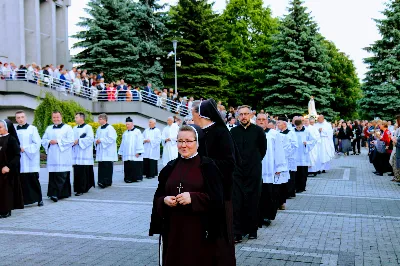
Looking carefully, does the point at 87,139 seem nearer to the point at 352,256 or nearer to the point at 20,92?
the point at 352,256

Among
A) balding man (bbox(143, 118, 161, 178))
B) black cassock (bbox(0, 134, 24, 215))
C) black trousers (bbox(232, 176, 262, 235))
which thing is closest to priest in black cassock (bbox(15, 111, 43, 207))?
black cassock (bbox(0, 134, 24, 215))

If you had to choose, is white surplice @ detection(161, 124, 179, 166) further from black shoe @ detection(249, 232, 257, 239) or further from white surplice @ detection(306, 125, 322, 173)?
black shoe @ detection(249, 232, 257, 239)

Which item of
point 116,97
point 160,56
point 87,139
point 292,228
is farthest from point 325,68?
point 292,228

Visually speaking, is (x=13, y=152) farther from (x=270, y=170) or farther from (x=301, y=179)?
(x=301, y=179)

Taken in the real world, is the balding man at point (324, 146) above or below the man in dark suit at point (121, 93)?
below

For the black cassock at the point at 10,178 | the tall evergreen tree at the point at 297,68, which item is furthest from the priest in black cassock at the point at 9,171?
the tall evergreen tree at the point at 297,68

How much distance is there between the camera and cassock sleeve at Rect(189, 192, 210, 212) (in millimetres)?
4461

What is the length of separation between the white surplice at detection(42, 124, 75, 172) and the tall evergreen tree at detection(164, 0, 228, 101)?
32.9 meters

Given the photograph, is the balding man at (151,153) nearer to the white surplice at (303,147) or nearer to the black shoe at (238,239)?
the white surplice at (303,147)

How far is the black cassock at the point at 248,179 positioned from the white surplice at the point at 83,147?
6.67 meters

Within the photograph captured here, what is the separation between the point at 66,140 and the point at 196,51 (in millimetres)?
34959

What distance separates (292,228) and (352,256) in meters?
2.05

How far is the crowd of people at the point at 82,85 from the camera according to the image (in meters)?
28.6

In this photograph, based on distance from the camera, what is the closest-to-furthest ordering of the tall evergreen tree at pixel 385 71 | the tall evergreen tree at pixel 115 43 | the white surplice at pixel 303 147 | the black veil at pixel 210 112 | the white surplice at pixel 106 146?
the black veil at pixel 210 112
the white surplice at pixel 303 147
the white surplice at pixel 106 146
the tall evergreen tree at pixel 385 71
the tall evergreen tree at pixel 115 43
